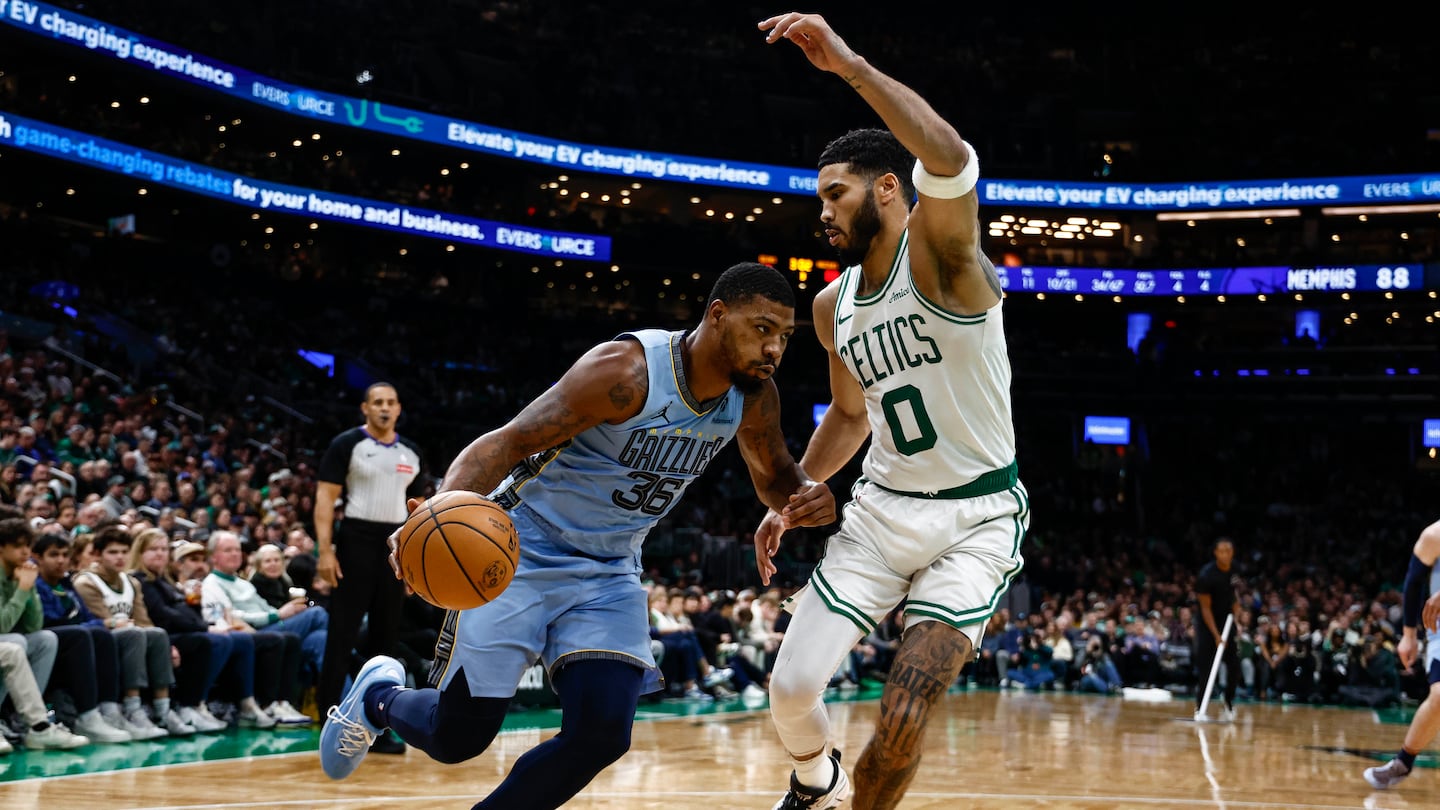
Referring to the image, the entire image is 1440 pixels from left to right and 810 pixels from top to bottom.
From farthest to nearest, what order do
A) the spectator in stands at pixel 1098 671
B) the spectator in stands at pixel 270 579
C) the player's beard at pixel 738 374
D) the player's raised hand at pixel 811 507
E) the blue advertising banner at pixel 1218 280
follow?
the blue advertising banner at pixel 1218 280
the spectator in stands at pixel 1098 671
the spectator in stands at pixel 270 579
the player's raised hand at pixel 811 507
the player's beard at pixel 738 374

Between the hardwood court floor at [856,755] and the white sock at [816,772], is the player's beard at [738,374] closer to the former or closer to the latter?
the white sock at [816,772]

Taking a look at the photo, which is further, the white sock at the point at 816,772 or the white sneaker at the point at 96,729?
the white sneaker at the point at 96,729

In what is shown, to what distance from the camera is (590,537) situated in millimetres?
4230

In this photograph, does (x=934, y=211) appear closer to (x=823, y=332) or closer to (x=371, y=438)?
(x=823, y=332)

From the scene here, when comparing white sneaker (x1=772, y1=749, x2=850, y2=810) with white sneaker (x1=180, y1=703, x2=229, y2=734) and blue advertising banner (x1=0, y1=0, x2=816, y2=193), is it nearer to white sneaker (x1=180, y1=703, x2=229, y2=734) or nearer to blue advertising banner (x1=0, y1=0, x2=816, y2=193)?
white sneaker (x1=180, y1=703, x2=229, y2=734)

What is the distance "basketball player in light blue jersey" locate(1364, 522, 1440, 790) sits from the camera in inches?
292

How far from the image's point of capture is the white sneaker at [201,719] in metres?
8.45

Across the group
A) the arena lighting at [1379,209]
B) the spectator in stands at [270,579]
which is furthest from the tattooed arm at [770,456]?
the arena lighting at [1379,209]

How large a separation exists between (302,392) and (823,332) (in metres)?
23.0

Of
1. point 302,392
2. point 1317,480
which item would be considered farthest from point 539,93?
point 1317,480

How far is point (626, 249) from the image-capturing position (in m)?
35.1

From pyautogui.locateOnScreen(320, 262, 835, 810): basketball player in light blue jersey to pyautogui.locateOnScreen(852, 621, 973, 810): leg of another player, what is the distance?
548mm

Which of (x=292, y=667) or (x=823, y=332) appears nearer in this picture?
(x=823, y=332)

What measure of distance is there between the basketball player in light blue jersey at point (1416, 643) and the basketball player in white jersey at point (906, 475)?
4314 mm
